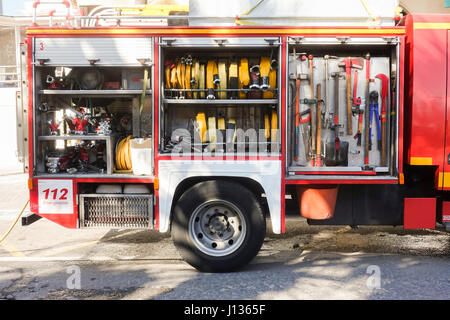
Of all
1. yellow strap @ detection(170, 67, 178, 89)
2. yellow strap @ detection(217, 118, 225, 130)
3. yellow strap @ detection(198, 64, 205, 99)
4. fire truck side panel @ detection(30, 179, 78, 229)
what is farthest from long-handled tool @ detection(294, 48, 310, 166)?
fire truck side panel @ detection(30, 179, 78, 229)

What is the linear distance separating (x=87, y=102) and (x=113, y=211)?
1.65m

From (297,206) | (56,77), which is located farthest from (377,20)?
(56,77)

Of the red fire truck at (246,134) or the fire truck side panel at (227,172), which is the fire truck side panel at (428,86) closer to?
the red fire truck at (246,134)

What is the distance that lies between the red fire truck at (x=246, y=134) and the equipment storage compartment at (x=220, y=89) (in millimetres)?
18

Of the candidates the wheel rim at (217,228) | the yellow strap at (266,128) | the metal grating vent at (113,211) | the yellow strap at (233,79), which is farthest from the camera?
the yellow strap at (266,128)

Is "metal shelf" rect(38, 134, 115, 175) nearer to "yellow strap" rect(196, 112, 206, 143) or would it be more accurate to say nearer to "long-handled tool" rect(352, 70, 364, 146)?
"yellow strap" rect(196, 112, 206, 143)

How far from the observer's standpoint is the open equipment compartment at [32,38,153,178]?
5133 mm

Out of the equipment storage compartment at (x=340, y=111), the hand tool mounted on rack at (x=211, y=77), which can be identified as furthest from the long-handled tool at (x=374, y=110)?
the hand tool mounted on rack at (x=211, y=77)

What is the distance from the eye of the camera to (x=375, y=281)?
15.7 ft

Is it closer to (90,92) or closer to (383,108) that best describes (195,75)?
(90,92)

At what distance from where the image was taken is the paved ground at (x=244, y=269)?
450cm

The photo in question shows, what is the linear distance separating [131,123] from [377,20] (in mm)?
3352

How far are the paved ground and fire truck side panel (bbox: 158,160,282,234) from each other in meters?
0.71

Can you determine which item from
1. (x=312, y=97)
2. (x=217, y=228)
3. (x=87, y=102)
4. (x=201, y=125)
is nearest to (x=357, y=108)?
(x=312, y=97)
